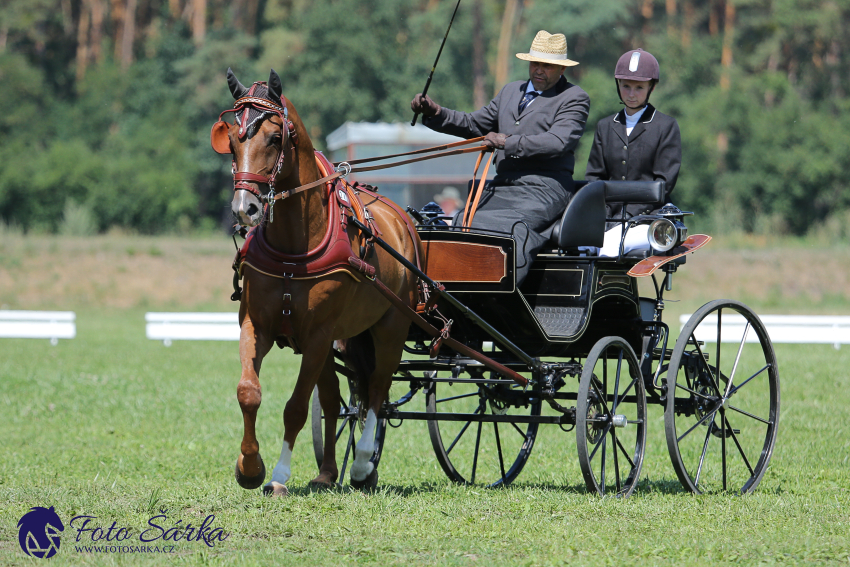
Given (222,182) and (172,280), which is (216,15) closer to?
(222,182)

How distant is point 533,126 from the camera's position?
7.08 metres

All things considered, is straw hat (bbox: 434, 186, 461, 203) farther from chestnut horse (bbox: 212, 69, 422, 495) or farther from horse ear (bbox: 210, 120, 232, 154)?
horse ear (bbox: 210, 120, 232, 154)

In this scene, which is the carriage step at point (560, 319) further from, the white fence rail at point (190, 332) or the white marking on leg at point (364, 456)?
the white fence rail at point (190, 332)

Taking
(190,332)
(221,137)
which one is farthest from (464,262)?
(190,332)

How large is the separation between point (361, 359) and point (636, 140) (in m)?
2.49

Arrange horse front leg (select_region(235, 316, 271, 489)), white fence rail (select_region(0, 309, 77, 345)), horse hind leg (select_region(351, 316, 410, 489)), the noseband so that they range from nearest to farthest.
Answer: the noseband < horse front leg (select_region(235, 316, 271, 489)) < horse hind leg (select_region(351, 316, 410, 489)) < white fence rail (select_region(0, 309, 77, 345))

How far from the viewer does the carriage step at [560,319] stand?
681 centimetres

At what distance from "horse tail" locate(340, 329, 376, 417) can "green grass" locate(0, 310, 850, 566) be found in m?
0.65

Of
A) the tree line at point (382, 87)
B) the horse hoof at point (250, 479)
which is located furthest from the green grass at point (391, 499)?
the tree line at point (382, 87)

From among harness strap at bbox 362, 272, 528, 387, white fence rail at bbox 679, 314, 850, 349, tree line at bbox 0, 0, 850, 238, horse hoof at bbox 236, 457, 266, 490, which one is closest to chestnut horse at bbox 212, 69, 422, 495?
horse hoof at bbox 236, 457, 266, 490

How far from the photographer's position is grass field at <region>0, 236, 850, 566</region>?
16.5ft

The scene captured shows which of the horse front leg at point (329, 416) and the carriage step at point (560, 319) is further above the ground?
the carriage step at point (560, 319)

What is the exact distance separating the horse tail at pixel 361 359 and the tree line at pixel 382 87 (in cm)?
3398

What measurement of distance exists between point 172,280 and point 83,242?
4.29 metres
